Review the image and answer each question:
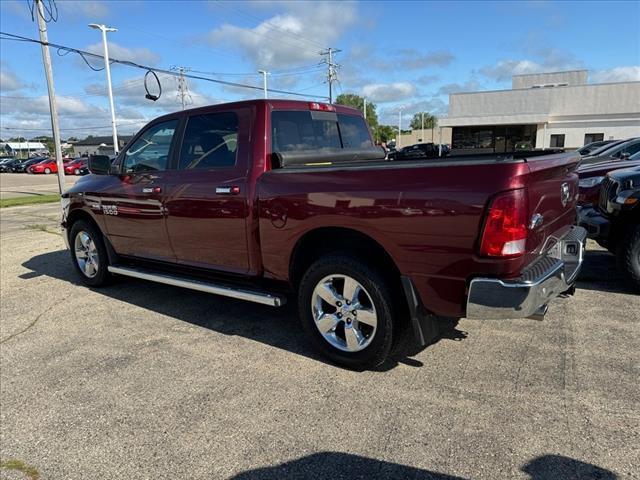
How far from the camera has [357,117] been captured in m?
5.43

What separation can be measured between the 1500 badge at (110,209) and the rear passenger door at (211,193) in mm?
988

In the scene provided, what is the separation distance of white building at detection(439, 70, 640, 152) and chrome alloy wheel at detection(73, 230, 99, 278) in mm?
32193

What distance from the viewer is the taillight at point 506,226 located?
2.76 meters

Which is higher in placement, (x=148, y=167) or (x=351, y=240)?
(x=148, y=167)

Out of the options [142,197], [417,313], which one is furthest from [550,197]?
[142,197]

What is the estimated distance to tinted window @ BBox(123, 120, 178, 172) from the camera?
484cm

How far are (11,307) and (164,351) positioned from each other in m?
2.58

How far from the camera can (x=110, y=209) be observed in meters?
5.41

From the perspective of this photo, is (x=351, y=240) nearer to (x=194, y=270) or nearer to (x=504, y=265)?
(x=504, y=265)

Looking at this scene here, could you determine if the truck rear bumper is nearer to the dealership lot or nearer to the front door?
the front door

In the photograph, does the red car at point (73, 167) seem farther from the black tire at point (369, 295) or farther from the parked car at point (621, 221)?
the parked car at point (621, 221)

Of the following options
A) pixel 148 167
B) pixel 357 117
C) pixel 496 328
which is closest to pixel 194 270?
pixel 148 167

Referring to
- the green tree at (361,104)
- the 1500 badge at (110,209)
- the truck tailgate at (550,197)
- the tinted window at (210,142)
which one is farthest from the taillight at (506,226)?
the green tree at (361,104)

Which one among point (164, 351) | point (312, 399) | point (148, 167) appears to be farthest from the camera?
point (148, 167)
